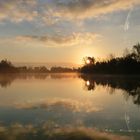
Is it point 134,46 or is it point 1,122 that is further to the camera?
point 134,46

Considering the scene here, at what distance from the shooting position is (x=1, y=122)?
12055 millimetres

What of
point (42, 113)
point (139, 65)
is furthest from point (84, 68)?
point (42, 113)

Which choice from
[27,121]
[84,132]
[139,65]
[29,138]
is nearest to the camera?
[29,138]

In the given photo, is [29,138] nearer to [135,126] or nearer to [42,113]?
[135,126]

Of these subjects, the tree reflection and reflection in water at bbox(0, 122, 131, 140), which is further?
the tree reflection

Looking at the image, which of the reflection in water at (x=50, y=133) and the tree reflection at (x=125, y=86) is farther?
the tree reflection at (x=125, y=86)

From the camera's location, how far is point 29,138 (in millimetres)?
9164

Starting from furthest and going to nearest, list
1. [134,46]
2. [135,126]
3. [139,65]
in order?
[134,46], [139,65], [135,126]

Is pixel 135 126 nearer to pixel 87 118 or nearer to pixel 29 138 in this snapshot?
pixel 87 118

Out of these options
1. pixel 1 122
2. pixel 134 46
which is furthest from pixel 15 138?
pixel 134 46

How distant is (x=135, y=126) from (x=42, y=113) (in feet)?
16.3

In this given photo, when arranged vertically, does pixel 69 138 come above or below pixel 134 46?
below

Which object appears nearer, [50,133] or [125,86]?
[50,133]

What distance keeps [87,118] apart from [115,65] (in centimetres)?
7901
